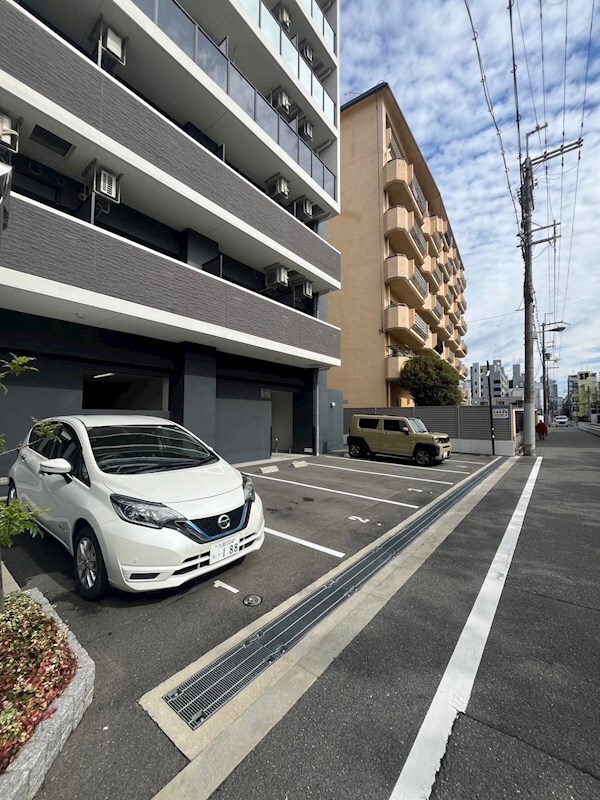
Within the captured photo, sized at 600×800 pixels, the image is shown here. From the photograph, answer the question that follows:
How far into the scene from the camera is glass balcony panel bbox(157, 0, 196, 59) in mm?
7434

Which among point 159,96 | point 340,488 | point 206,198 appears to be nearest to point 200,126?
point 159,96

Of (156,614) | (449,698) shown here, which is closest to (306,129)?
(156,614)

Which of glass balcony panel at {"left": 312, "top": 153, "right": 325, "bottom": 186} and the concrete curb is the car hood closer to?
the concrete curb

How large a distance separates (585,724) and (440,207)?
3662 cm

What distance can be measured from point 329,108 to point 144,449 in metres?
15.5

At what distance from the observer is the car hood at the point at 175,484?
3059mm

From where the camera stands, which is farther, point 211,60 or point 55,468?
point 211,60

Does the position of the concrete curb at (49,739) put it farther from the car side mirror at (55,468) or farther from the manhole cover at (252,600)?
the car side mirror at (55,468)

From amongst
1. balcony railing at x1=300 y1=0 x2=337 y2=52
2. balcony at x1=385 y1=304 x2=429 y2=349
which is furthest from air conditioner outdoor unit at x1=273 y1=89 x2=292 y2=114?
balcony at x1=385 y1=304 x2=429 y2=349

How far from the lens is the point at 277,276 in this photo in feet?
38.7

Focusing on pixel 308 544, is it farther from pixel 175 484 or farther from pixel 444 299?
pixel 444 299

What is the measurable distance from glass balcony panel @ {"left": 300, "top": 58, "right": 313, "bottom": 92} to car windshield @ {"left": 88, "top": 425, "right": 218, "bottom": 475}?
1345cm

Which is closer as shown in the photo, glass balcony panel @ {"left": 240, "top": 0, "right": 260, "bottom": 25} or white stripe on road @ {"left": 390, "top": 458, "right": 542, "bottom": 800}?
white stripe on road @ {"left": 390, "top": 458, "right": 542, "bottom": 800}

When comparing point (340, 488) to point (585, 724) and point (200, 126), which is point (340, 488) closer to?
point (585, 724)
